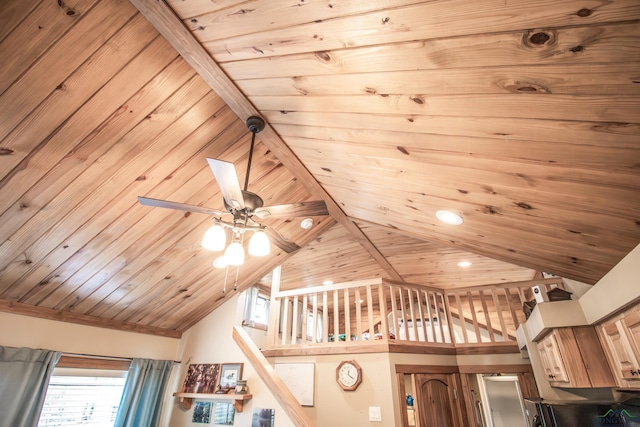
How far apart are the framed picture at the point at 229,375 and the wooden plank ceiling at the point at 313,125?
4.72ft

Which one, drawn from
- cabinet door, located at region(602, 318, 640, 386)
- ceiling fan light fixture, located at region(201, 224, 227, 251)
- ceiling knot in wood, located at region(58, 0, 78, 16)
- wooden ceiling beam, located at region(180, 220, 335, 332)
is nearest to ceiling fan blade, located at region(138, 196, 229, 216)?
ceiling fan light fixture, located at region(201, 224, 227, 251)

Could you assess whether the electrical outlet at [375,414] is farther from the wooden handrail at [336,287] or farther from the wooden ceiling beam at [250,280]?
the wooden ceiling beam at [250,280]

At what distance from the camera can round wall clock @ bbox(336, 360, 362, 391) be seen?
141 inches

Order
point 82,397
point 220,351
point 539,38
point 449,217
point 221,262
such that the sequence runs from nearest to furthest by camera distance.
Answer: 1. point 539,38
2. point 221,262
3. point 449,217
4. point 82,397
5. point 220,351

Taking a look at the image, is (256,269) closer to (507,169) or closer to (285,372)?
(285,372)

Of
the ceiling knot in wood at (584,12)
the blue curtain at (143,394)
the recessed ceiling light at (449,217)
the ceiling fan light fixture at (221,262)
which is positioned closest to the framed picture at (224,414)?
the blue curtain at (143,394)

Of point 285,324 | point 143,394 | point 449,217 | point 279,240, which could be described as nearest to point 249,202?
point 279,240

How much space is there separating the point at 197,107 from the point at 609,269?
10.1 feet

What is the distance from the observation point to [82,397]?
333cm

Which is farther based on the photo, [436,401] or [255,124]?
[436,401]

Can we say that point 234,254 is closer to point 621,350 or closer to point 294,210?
point 294,210

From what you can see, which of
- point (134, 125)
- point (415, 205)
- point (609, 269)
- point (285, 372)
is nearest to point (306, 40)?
point (134, 125)

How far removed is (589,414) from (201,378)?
4019mm

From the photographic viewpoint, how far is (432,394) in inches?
156
